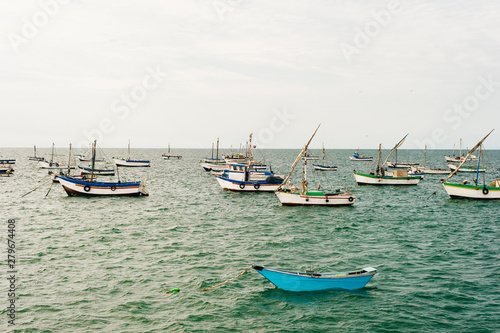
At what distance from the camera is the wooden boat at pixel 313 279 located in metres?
18.5

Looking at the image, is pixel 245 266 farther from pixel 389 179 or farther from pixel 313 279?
pixel 389 179

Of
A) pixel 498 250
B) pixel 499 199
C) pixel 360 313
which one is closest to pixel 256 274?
pixel 360 313

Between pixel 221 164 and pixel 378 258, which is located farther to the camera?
pixel 221 164

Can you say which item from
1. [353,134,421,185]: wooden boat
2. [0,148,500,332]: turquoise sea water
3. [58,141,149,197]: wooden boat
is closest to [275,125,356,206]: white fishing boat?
[0,148,500,332]: turquoise sea water

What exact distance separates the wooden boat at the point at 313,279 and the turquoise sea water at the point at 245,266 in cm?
38

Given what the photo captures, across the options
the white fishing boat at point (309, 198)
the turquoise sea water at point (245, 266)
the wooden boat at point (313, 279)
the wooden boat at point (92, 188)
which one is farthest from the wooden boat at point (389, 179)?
the wooden boat at point (313, 279)

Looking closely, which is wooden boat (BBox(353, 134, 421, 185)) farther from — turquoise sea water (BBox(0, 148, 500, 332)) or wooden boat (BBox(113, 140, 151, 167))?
wooden boat (BBox(113, 140, 151, 167))

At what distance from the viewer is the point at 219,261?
78.9ft

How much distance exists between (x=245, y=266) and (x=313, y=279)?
555 cm

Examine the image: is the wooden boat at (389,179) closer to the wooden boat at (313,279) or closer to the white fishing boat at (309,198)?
the white fishing boat at (309,198)

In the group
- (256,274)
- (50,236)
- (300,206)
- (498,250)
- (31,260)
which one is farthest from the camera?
(300,206)

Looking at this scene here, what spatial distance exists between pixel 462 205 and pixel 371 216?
1548cm

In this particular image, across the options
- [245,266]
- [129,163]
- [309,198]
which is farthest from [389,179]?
[129,163]

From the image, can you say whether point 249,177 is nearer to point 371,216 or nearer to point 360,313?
point 371,216
